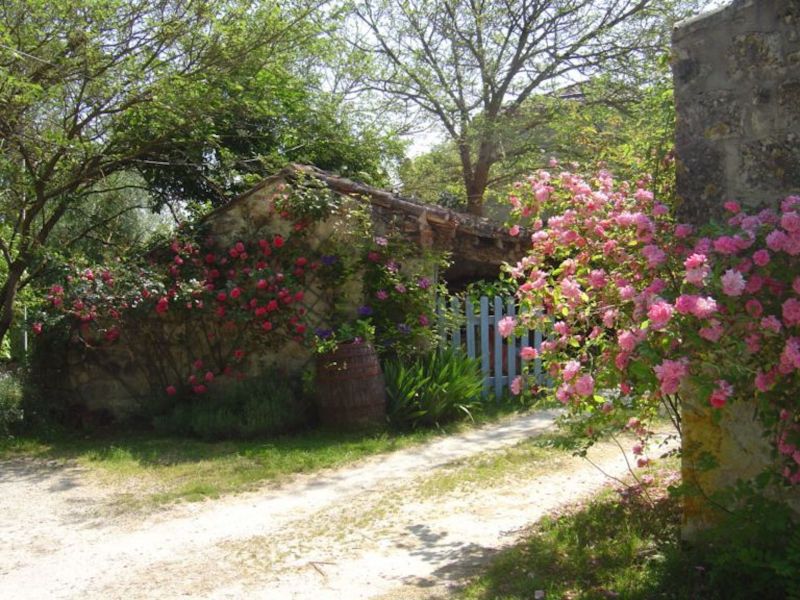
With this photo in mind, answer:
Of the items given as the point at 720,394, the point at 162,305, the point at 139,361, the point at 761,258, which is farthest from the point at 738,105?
the point at 139,361

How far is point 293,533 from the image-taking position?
4883 millimetres

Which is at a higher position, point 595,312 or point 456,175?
point 456,175

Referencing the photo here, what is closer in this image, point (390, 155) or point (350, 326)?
point (350, 326)

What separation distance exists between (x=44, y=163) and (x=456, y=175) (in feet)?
35.4

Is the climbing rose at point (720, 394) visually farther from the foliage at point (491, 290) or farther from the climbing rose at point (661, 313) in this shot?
the foliage at point (491, 290)

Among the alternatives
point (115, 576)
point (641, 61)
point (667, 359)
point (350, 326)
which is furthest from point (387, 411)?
point (641, 61)

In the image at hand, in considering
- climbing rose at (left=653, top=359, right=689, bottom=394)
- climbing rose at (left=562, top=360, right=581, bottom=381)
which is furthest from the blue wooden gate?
climbing rose at (left=653, top=359, right=689, bottom=394)

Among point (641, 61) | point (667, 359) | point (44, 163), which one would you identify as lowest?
point (667, 359)

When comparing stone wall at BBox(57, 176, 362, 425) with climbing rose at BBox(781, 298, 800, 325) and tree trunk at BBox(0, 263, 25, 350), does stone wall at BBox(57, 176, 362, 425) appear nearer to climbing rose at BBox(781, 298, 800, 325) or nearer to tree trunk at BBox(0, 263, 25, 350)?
tree trunk at BBox(0, 263, 25, 350)

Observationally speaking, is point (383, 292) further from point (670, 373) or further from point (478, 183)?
point (478, 183)

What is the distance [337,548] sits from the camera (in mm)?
4582

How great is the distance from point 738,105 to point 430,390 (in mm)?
4741

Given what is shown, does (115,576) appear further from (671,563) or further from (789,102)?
(789,102)

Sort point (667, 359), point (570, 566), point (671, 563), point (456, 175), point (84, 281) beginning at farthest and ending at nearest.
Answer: point (456, 175), point (84, 281), point (570, 566), point (671, 563), point (667, 359)
